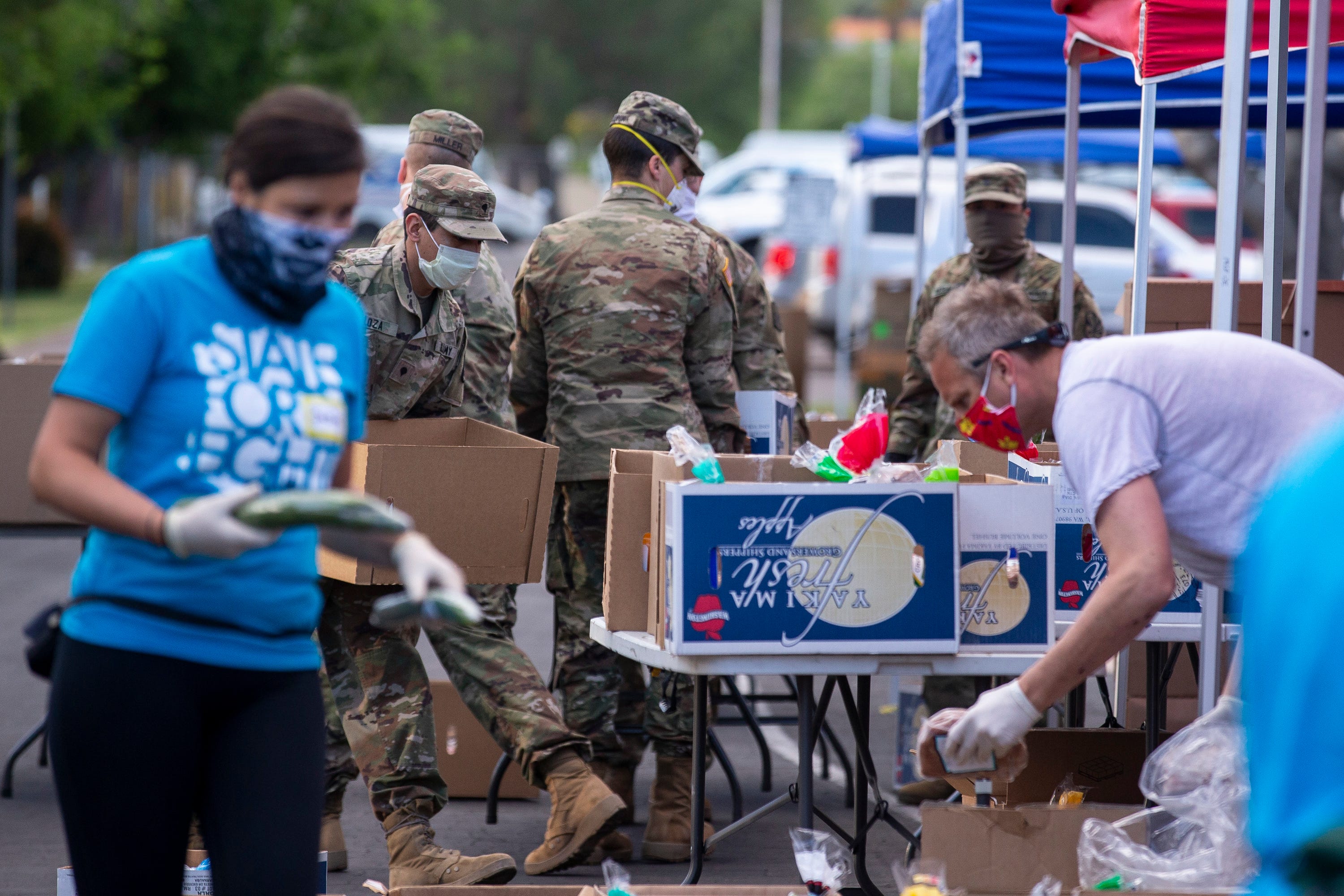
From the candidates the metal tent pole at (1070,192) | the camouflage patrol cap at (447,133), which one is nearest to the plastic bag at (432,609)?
the camouflage patrol cap at (447,133)

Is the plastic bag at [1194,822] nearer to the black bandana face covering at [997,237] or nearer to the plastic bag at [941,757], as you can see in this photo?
the plastic bag at [941,757]

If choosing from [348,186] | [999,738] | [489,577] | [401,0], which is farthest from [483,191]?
[401,0]

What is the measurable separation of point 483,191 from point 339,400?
1.98 meters

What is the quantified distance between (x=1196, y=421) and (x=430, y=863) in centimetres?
236

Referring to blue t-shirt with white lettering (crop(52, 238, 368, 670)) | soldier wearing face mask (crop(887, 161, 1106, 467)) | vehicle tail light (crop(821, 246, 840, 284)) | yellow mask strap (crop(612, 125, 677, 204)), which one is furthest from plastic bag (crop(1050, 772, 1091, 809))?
vehicle tail light (crop(821, 246, 840, 284))

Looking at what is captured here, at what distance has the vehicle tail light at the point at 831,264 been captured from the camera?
741 inches

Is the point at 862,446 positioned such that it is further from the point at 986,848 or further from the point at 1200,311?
the point at 1200,311

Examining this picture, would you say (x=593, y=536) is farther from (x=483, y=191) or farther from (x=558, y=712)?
(x=483, y=191)

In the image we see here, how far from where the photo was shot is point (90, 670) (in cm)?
220

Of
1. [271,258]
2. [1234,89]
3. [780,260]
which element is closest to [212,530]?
[271,258]

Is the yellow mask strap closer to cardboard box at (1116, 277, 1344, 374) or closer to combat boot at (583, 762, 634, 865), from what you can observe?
cardboard box at (1116, 277, 1344, 374)

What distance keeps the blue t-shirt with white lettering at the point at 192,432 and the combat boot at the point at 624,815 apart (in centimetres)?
230

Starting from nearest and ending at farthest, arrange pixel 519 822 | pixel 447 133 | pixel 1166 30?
pixel 1166 30 → pixel 519 822 → pixel 447 133

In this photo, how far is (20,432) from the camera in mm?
5281
